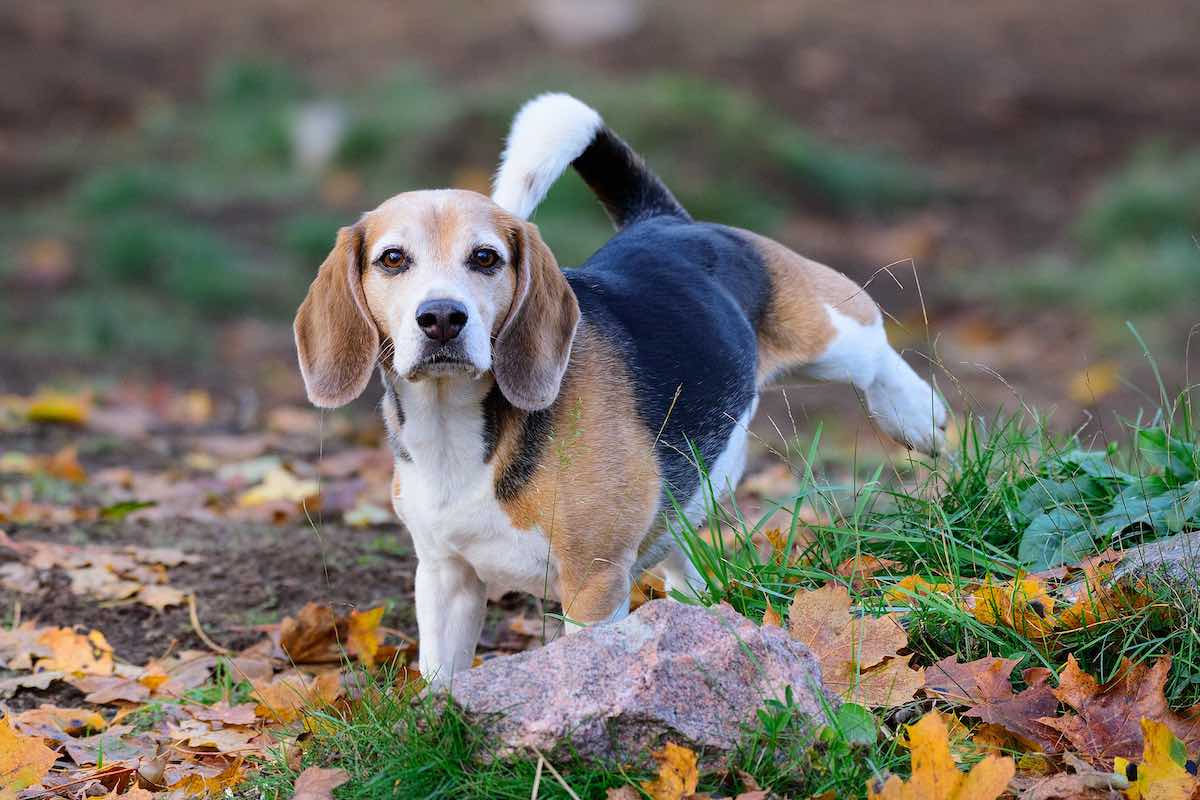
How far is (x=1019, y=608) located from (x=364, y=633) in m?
1.68

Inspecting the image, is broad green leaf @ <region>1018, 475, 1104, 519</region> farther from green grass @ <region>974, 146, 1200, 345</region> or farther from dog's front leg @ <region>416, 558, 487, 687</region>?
green grass @ <region>974, 146, 1200, 345</region>

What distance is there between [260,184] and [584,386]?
9.31 m

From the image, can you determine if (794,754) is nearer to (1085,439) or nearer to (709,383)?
(709,383)

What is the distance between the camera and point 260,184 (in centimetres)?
1219

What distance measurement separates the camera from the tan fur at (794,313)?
14.1 ft

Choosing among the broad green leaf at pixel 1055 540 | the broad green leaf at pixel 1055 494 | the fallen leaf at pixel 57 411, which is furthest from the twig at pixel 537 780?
the fallen leaf at pixel 57 411

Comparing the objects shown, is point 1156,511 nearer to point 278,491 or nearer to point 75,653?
point 75,653

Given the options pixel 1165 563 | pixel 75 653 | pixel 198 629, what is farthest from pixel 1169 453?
pixel 75 653

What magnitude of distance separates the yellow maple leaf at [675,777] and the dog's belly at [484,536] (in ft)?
2.52

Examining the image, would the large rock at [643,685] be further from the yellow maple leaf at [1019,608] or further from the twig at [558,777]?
the yellow maple leaf at [1019,608]

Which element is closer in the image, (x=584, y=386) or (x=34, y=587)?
(x=584, y=386)

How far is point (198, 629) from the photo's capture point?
13.2 feet

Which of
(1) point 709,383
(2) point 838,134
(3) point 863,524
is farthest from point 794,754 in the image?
(2) point 838,134

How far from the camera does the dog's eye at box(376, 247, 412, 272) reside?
10.7ft
